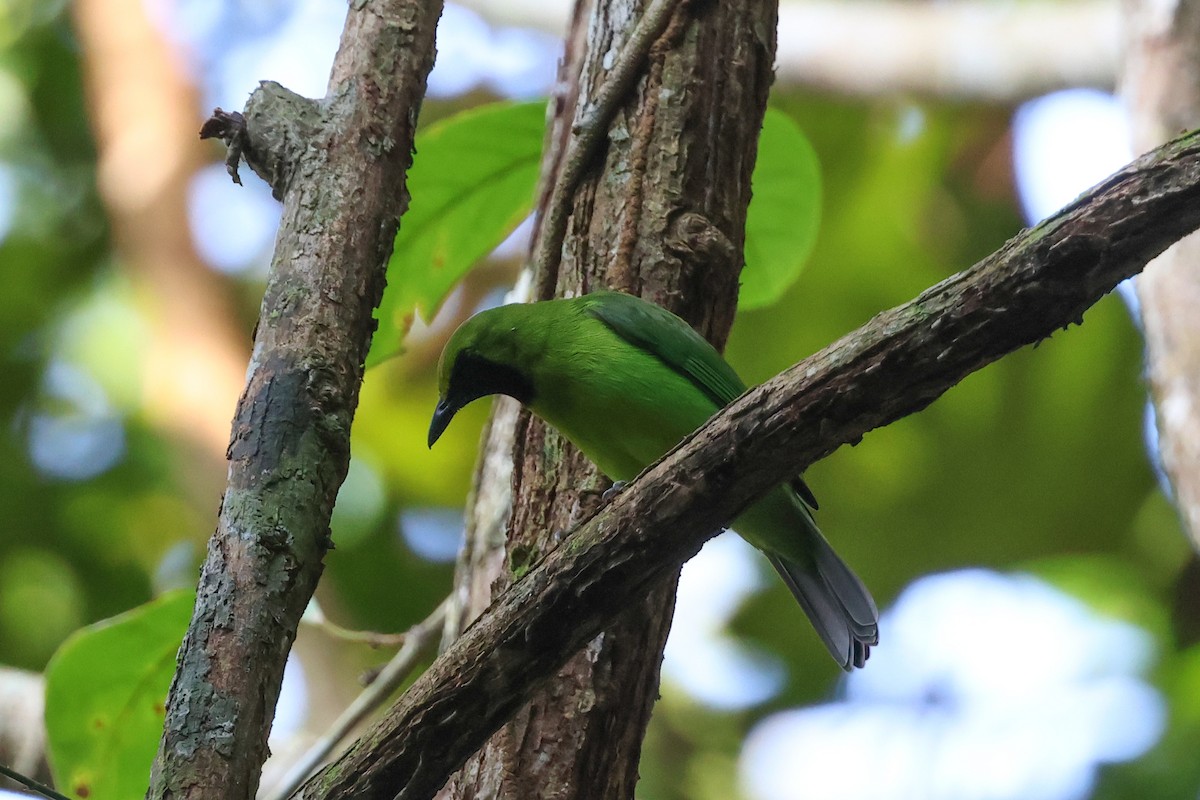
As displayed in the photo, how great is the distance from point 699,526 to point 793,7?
5.74 m

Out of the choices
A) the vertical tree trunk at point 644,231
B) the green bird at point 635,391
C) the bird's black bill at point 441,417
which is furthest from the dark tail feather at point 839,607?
the bird's black bill at point 441,417

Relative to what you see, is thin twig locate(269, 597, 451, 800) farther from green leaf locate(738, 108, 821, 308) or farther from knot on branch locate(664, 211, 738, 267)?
green leaf locate(738, 108, 821, 308)

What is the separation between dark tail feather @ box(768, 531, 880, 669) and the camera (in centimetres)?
337

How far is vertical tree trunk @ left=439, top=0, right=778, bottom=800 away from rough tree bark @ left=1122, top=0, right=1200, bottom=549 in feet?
5.67

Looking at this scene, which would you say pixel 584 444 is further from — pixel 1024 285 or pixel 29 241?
pixel 29 241

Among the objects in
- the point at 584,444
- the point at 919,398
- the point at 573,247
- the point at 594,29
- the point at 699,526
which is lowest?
the point at 699,526

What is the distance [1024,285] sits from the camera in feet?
5.16

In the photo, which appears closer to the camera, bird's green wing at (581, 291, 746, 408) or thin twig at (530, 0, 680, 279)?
bird's green wing at (581, 291, 746, 408)

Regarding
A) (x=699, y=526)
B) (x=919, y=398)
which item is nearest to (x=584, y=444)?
(x=699, y=526)

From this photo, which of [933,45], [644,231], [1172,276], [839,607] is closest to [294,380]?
[644,231]

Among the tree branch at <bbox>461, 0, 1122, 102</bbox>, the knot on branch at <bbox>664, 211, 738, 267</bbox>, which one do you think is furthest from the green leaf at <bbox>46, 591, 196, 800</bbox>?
the tree branch at <bbox>461, 0, 1122, 102</bbox>

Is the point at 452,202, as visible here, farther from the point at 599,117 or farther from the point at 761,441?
the point at 761,441

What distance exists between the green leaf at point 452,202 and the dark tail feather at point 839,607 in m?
1.47

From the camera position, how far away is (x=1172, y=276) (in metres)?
4.23
